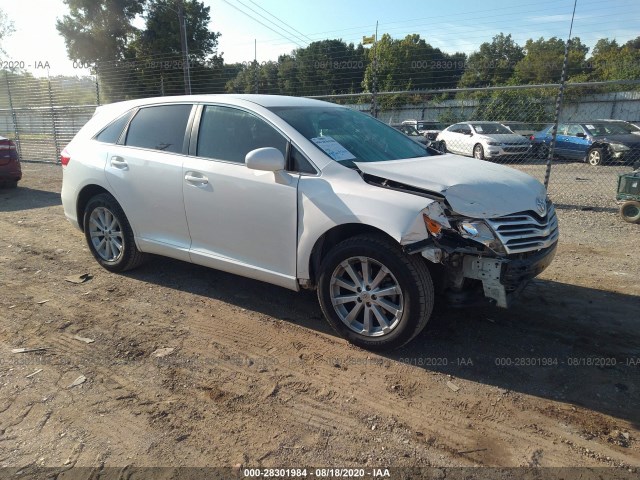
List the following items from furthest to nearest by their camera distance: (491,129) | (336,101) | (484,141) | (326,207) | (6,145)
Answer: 1. (491,129)
2. (484,141)
3. (336,101)
4. (6,145)
5. (326,207)

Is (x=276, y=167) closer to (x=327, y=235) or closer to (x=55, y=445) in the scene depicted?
(x=327, y=235)

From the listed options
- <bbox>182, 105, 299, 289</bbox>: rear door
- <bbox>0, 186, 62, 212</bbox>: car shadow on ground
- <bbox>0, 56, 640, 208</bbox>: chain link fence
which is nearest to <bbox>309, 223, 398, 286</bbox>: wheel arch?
<bbox>182, 105, 299, 289</bbox>: rear door

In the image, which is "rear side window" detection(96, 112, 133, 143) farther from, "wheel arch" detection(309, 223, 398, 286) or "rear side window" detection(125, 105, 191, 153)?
"wheel arch" detection(309, 223, 398, 286)

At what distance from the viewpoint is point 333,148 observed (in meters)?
3.68

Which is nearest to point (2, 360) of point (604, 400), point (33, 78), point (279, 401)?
point (279, 401)

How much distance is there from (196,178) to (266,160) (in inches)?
34.5

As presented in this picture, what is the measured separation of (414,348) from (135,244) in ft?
9.60

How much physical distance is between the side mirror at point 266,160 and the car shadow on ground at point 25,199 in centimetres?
699

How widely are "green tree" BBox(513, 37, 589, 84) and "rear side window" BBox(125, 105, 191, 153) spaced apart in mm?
6770

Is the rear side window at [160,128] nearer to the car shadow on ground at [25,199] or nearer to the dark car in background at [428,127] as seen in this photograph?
the car shadow on ground at [25,199]

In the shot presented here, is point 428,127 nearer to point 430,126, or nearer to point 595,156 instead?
point 430,126

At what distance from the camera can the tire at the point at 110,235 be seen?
4734 millimetres

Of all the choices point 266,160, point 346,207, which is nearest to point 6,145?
point 266,160

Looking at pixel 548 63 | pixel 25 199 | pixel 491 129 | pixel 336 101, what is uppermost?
pixel 548 63
